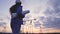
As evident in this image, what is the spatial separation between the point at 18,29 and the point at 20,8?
1.13 feet

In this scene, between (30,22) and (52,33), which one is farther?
(52,33)

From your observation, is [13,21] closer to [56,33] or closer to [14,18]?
[14,18]

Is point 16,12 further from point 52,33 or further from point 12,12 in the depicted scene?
point 52,33

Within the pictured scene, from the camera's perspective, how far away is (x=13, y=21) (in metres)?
3.20

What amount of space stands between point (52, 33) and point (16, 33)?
3358mm

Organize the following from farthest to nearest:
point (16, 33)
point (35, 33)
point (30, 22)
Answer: point (35, 33), point (30, 22), point (16, 33)

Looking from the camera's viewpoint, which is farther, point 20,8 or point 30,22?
point 30,22

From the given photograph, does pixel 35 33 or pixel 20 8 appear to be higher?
pixel 20 8

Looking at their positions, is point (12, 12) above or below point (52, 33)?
above

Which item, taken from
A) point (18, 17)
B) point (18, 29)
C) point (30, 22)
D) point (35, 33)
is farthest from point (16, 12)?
point (35, 33)

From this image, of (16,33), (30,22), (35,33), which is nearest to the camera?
(16,33)

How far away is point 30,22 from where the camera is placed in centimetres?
560

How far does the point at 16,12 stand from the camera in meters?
3.16

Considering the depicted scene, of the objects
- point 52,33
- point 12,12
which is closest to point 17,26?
point 12,12
